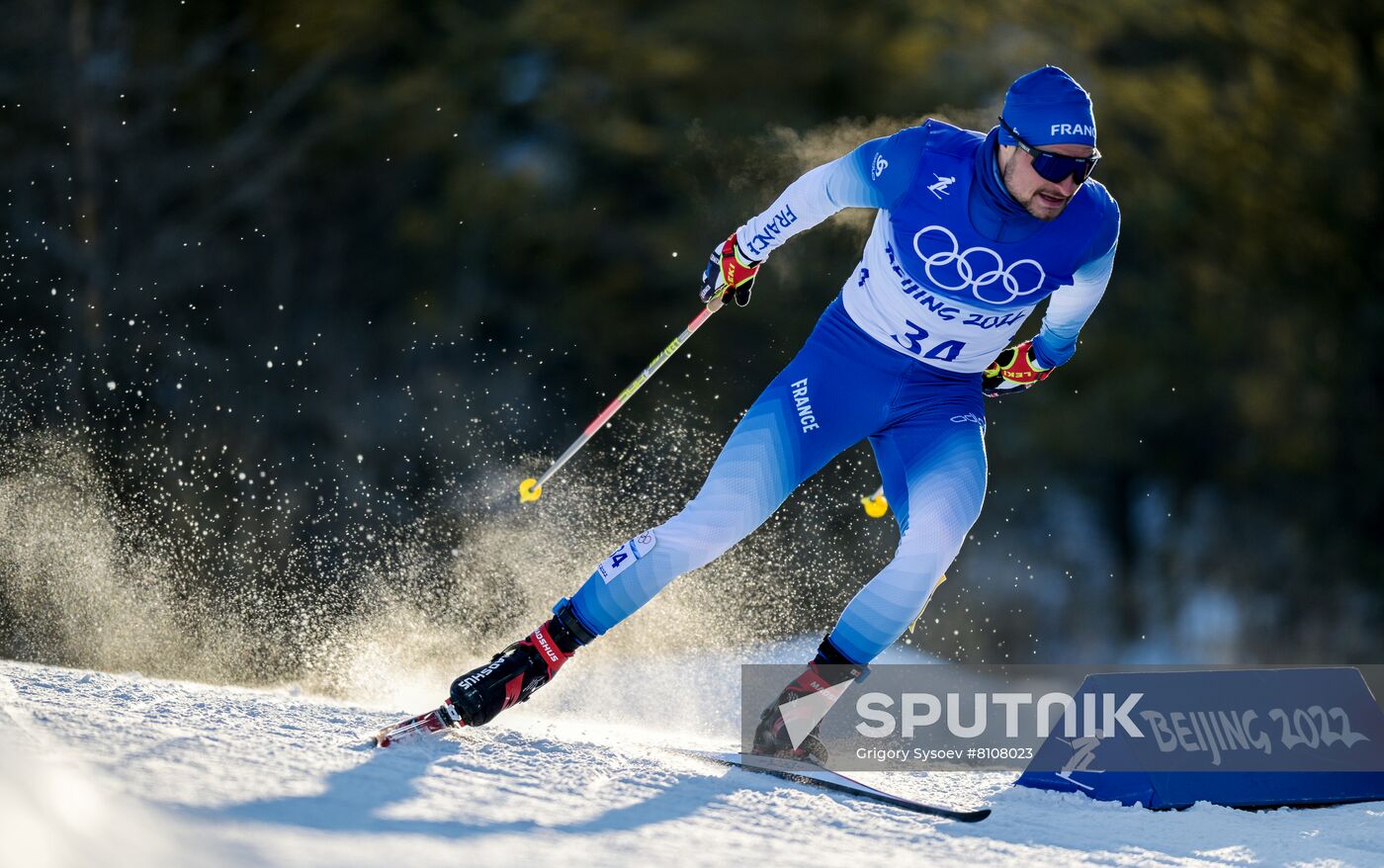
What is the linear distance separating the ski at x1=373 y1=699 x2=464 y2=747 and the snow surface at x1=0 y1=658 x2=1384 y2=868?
0.10 ft

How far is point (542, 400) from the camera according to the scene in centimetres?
1094

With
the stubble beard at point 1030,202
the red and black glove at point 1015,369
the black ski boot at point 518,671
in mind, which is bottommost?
the black ski boot at point 518,671

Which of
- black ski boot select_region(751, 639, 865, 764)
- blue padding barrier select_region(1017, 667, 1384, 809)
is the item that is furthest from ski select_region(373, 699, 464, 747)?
blue padding barrier select_region(1017, 667, 1384, 809)

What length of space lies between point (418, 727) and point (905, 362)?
119cm

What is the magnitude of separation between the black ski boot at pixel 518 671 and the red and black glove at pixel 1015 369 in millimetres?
1099

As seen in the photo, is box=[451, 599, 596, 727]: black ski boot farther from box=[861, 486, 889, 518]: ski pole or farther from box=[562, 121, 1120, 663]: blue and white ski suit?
box=[861, 486, 889, 518]: ski pole

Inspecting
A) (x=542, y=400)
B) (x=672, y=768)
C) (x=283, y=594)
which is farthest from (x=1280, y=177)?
(x=672, y=768)

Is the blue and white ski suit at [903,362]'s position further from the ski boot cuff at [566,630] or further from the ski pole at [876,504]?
the ski pole at [876,504]

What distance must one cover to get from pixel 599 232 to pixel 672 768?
9540mm

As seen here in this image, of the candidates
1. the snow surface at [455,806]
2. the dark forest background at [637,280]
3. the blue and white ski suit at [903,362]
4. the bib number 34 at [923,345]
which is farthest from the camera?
the dark forest background at [637,280]

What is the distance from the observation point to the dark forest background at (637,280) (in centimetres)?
1012

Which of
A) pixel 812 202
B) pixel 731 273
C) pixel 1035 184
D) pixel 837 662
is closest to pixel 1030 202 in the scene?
pixel 1035 184

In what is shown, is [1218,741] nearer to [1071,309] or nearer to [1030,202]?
[1071,309]

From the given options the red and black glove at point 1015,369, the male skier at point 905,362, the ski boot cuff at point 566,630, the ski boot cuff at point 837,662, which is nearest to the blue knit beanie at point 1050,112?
the male skier at point 905,362
